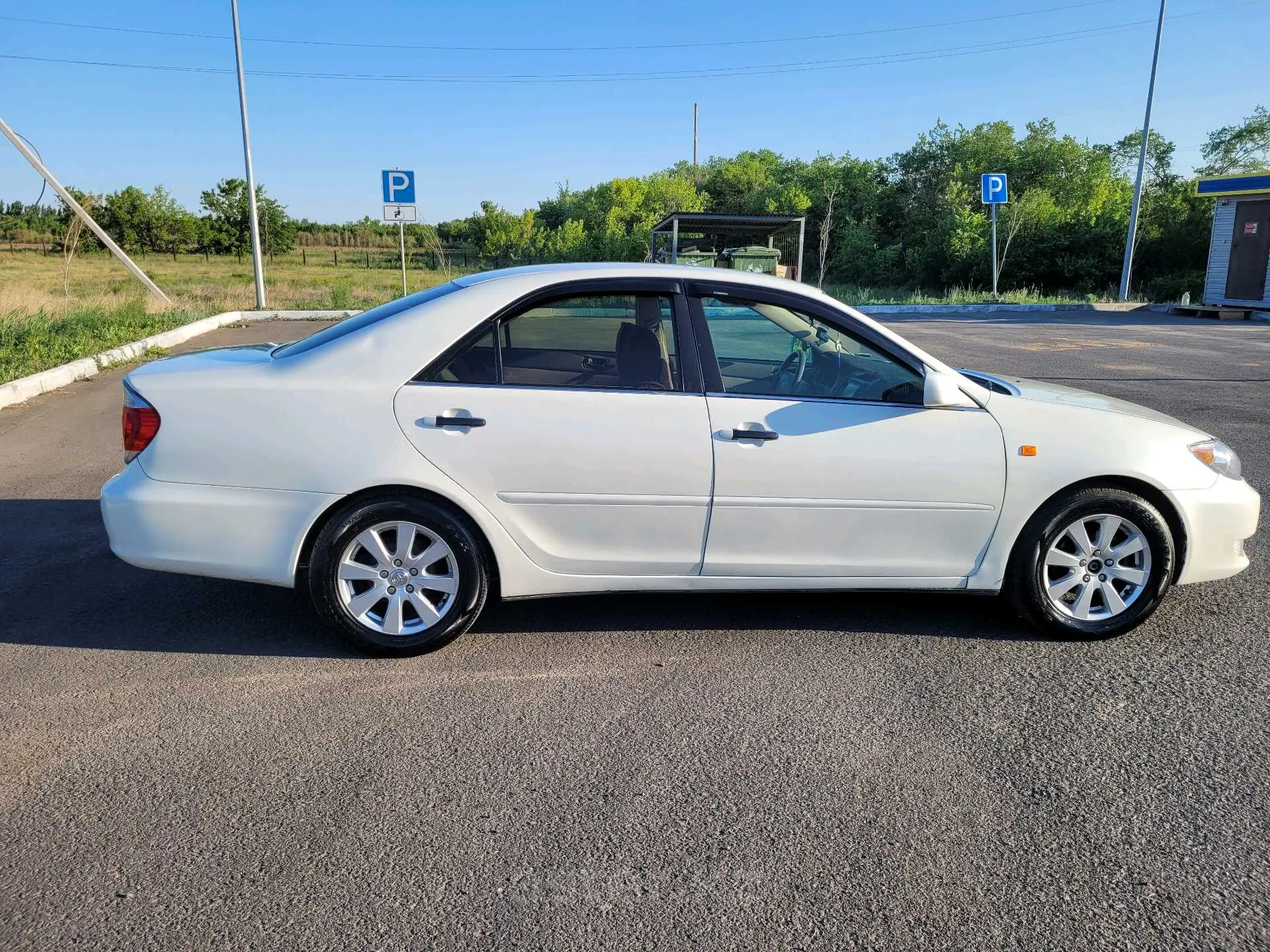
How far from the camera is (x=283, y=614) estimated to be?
4391 millimetres

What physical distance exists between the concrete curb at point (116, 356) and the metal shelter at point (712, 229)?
7933mm

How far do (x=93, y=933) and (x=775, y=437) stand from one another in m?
2.70

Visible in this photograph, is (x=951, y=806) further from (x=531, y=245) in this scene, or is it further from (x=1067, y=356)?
(x=531, y=245)

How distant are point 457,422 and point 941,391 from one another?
1.91 meters

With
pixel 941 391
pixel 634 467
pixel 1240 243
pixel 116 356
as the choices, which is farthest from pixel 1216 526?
pixel 1240 243

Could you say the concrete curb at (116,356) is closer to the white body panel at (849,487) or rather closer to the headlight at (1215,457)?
the white body panel at (849,487)

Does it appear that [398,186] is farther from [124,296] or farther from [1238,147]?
[1238,147]

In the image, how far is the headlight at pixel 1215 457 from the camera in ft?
13.8

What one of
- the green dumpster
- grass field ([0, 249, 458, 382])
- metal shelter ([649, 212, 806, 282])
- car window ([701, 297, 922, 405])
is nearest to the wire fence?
grass field ([0, 249, 458, 382])

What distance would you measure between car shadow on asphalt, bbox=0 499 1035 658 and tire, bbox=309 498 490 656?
24 centimetres

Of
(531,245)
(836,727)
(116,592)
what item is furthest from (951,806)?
(531,245)

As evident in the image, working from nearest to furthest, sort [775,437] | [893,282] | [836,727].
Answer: [836,727] → [775,437] → [893,282]

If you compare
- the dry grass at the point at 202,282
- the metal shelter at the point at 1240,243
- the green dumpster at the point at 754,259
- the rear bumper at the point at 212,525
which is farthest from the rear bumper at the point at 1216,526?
the metal shelter at the point at 1240,243

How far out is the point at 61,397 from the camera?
405 inches
